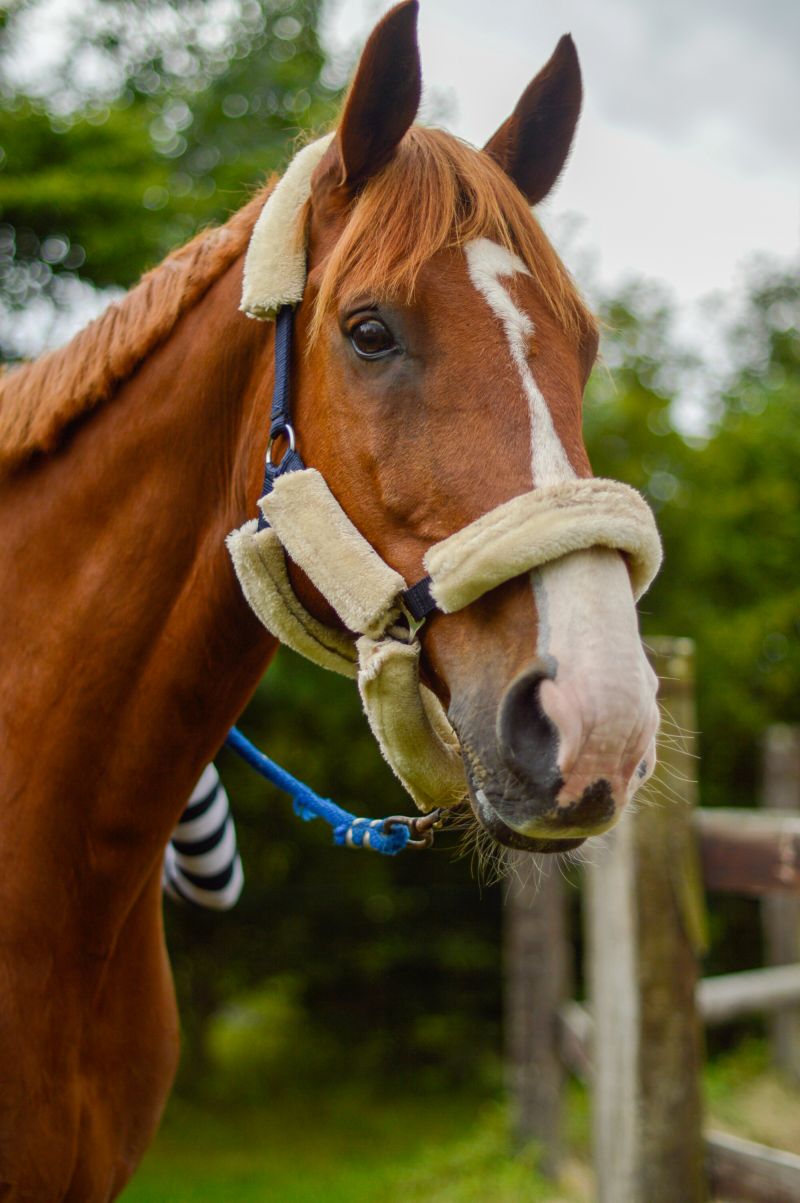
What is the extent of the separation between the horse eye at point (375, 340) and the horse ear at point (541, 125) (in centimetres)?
65

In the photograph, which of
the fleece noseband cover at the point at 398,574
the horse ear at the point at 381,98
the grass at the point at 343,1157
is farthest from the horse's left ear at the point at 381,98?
the grass at the point at 343,1157

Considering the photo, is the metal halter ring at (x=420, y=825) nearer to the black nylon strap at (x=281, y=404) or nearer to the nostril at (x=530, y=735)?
the nostril at (x=530, y=735)

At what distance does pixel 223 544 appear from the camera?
2.06 m

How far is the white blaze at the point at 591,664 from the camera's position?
1454 mm

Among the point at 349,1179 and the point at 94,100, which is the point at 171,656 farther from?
the point at 94,100

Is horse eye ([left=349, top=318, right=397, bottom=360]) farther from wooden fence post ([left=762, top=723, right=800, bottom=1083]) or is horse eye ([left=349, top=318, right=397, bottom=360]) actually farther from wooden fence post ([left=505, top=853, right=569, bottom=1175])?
wooden fence post ([left=762, top=723, right=800, bottom=1083])

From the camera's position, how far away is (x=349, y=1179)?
6691 millimetres

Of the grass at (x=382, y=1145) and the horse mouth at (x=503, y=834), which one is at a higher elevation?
the horse mouth at (x=503, y=834)

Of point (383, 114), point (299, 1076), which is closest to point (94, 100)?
point (383, 114)

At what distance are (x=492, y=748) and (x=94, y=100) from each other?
29.7ft

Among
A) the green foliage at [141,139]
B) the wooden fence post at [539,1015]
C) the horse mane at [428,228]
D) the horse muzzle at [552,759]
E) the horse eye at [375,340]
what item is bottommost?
the wooden fence post at [539,1015]

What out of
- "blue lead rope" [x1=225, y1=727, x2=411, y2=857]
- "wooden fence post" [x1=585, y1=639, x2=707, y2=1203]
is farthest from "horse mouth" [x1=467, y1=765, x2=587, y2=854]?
"wooden fence post" [x1=585, y1=639, x2=707, y2=1203]

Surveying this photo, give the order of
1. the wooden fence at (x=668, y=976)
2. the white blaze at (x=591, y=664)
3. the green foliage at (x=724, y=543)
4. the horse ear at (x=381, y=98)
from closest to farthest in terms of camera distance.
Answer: the white blaze at (x=591, y=664), the horse ear at (x=381, y=98), the wooden fence at (x=668, y=976), the green foliage at (x=724, y=543)

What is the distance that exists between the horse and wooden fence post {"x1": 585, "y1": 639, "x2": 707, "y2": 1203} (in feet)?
4.90
